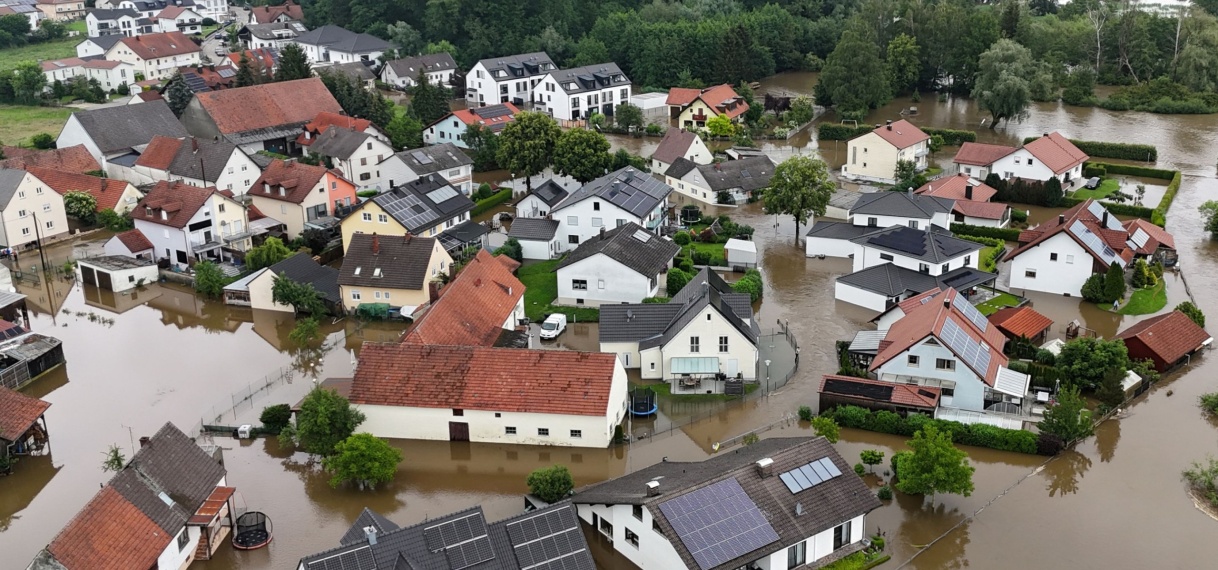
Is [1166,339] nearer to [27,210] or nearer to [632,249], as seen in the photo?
[632,249]

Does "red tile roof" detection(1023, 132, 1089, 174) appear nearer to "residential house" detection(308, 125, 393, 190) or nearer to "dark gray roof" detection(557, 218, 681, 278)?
"dark gray roof" detection(557, 218, 681, 278)

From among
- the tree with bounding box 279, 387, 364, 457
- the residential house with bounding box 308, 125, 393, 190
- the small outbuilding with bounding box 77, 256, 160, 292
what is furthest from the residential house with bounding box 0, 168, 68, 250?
the tree with bounding box 279, 387, 364, 457

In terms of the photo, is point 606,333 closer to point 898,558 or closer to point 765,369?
point 765,369

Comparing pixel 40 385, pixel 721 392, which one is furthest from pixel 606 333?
pixel 40 385

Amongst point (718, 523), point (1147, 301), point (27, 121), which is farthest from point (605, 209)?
point (27, 121)

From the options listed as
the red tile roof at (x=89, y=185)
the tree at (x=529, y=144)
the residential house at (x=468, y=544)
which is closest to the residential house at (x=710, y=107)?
Answer: the tree at (x=529, y=144)

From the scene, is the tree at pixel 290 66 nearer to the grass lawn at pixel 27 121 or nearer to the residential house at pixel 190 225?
the grass lawn at pixel 27 121
